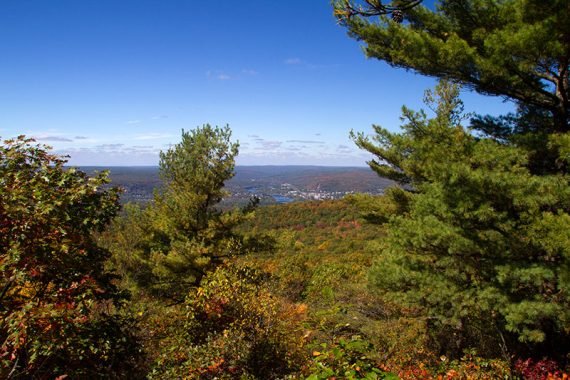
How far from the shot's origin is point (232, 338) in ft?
16.6

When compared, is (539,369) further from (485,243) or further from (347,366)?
(347,366)

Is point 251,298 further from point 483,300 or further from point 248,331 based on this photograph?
point 483,300

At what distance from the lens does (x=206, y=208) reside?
13266 millimetres

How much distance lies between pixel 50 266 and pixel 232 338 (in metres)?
2.67

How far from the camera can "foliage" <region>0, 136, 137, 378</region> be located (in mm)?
3322

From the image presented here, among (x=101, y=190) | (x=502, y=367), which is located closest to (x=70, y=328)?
(x=101, y=190)

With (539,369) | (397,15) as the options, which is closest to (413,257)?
(539,369)

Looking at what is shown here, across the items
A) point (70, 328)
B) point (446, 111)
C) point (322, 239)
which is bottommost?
point (322, 239)

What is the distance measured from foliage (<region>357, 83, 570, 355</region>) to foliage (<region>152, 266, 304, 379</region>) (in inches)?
104

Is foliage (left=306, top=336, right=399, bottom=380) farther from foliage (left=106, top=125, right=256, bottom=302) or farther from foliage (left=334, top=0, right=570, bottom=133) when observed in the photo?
foliage (left=106, top=125, right=256, bottom=302)

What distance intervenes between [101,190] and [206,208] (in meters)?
8.65

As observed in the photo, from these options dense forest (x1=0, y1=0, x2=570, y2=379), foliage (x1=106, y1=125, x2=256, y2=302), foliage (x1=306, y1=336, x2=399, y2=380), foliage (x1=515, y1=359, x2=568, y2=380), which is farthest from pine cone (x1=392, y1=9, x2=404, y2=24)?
foliage (x1=106, y1=125, x2=256, y2=302)

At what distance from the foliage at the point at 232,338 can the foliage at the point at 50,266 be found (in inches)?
44.0

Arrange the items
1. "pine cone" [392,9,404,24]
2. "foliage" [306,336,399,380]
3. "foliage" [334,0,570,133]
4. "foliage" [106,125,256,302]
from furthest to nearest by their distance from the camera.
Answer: "foliage" [106,125,256,302] < "foliage" [334,0,570,133] < "pine cone" [392,9,404,24] < "foliage" [306,336,399,380]
